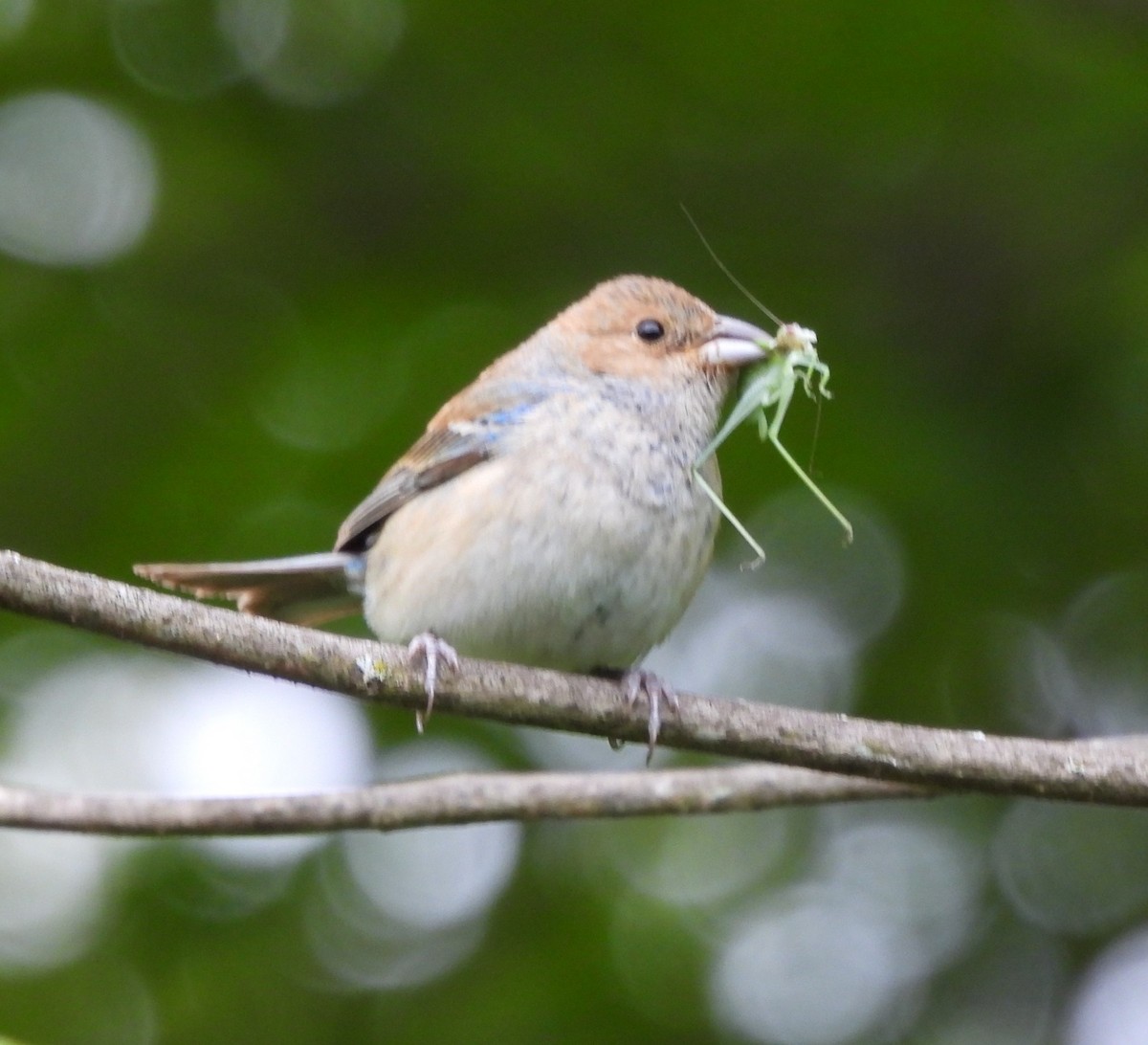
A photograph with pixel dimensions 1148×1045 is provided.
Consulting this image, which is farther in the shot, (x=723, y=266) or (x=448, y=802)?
(x=723, y=266)

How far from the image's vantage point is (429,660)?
3.90 metres

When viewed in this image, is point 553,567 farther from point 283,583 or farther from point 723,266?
point 723,266

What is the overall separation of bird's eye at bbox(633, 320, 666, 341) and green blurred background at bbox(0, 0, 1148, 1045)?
439 millimetres

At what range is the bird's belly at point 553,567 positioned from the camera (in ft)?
16.3

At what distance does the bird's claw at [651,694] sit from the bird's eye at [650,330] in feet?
4.26

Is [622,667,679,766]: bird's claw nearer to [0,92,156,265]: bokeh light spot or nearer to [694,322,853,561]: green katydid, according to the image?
[694,322,853,561]: green katydid

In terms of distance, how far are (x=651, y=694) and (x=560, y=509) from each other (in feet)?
2.65

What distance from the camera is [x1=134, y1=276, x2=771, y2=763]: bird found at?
4.98 meters

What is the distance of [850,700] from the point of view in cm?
623

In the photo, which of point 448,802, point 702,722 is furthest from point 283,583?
point 702,722

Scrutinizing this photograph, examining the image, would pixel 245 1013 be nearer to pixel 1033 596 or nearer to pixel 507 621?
pixel 507 621

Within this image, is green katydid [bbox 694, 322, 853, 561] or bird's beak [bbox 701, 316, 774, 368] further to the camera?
bird's beak [bbox 701, 316, 774, 368]

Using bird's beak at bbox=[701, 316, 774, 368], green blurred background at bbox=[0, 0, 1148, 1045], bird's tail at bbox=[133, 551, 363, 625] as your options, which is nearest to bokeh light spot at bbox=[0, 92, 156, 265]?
green blurred background at bbox=[0, 0, 1148, 1045]

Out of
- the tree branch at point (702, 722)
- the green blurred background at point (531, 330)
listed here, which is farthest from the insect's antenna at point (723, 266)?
the tree branch at point (702, 722)
